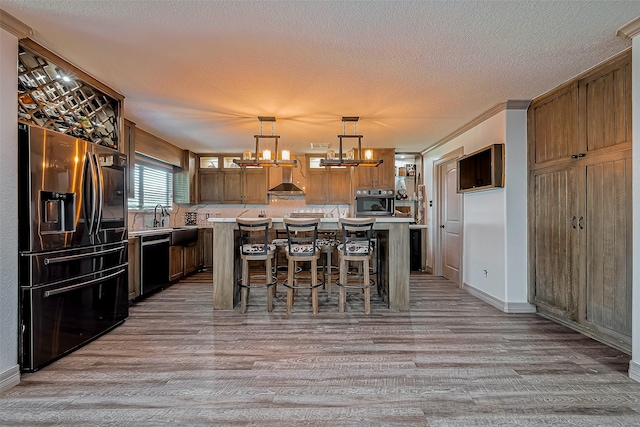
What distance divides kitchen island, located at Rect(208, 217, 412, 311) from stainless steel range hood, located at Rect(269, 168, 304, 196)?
271 cm

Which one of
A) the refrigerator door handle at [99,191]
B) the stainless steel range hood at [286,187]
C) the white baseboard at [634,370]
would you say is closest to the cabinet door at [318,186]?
the stainless steel range hood at [286,187]

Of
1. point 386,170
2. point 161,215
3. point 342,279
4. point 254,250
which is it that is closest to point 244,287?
point 254,250

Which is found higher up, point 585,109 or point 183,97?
point 183,97

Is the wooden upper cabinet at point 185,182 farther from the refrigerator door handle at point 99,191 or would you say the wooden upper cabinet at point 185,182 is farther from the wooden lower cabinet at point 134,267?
the refrigerator door handle at point 99,191

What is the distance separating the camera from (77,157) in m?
2.76

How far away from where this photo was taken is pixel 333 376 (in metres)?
2.37

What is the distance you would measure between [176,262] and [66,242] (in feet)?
9.78

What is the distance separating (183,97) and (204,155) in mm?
3503

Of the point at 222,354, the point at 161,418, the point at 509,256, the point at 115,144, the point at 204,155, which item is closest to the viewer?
the point at 161,418

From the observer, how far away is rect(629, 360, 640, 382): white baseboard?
229 cm

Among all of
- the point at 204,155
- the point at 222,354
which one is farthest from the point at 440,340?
the point at 204,155

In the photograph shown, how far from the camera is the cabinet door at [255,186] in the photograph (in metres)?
7.03

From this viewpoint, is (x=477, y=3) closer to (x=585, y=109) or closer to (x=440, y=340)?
(x=585, y=109)

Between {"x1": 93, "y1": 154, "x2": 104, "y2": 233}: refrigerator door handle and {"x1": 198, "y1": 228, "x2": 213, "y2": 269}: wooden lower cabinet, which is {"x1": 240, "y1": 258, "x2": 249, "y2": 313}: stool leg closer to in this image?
{"x1": 93, "y1": 154, "x2": 104, "y2": 233}: refrigerator door handle
